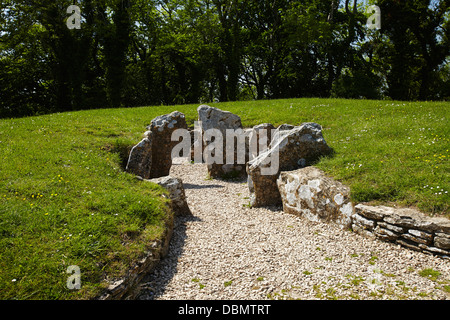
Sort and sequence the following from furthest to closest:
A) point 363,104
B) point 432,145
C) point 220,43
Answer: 1. point 220,43
2. point 363,104
3. point 432,145

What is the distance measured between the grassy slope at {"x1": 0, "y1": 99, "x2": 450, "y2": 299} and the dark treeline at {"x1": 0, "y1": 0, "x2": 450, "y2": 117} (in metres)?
17.7

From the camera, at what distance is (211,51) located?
117ft

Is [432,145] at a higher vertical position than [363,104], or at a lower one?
lower

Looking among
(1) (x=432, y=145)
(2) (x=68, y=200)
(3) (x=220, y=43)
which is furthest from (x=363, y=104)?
(3) (x=220, y=43)

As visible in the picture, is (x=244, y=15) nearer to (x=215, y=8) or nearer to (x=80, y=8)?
(x=215, y=8)

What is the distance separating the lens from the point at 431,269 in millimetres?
5711

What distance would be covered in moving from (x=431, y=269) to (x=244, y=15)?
131ft

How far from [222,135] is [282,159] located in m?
4.53

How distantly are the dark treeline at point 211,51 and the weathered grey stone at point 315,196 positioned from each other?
2086 centimetres

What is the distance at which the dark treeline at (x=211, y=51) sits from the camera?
93.0ft
